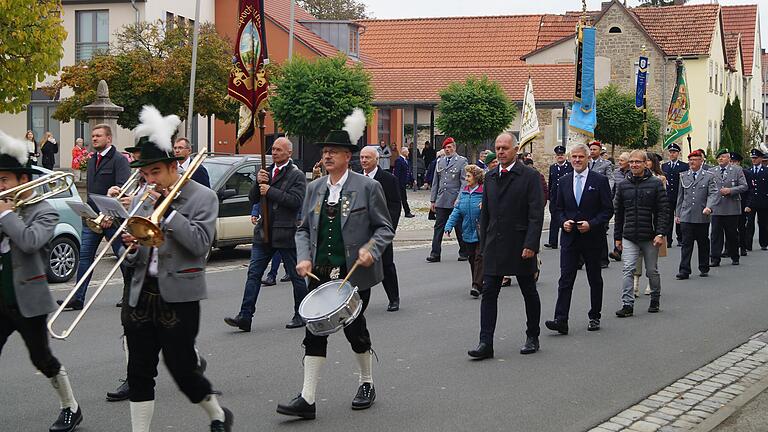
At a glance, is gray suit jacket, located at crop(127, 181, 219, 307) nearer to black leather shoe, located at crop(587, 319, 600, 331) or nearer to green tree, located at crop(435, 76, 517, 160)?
black leather shoe, located at crop(587, 319, 600, 331)

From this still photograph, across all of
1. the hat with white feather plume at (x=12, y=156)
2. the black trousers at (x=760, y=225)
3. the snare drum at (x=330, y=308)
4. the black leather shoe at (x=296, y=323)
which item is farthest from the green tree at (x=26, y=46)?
the snare drum at (x=330, y=308)

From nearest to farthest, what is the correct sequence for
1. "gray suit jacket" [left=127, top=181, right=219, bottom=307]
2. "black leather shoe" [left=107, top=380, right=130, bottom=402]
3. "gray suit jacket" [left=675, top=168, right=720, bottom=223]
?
1. "gray suit jacket" [left=127, top=181, right=219, bottom=307]
2. "black leather shoe" [left=107, top=380, right=130, bottom=402]
3. "gray suit jacket" [left=675, top=168, right=720, bottom=223]

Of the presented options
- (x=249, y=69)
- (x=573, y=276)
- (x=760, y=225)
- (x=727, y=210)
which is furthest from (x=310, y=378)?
(x=760, y=225)

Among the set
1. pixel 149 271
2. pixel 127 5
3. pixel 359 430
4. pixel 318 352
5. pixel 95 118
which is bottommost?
pixel 359 430

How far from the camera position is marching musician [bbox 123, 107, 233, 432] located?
564 centimetres

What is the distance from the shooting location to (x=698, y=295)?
531 inches

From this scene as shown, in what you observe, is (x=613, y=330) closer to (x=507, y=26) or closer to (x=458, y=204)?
(x=458, y=204)

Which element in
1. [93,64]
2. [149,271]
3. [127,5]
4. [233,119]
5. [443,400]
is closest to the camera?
[149,271]

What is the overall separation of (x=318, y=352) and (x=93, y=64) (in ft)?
92.3

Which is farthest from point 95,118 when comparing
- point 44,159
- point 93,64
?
point 44,159

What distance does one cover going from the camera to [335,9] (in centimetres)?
6875

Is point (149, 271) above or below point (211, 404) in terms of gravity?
above

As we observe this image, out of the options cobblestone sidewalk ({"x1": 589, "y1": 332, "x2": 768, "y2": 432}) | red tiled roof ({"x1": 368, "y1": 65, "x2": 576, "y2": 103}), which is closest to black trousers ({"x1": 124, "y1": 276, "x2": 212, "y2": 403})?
cobblestone sidewalk ({"x1": 589, "y1": 332, "x2": 768, "y2": 432})

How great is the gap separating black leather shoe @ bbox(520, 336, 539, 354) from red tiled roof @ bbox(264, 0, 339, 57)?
35.6 metres
